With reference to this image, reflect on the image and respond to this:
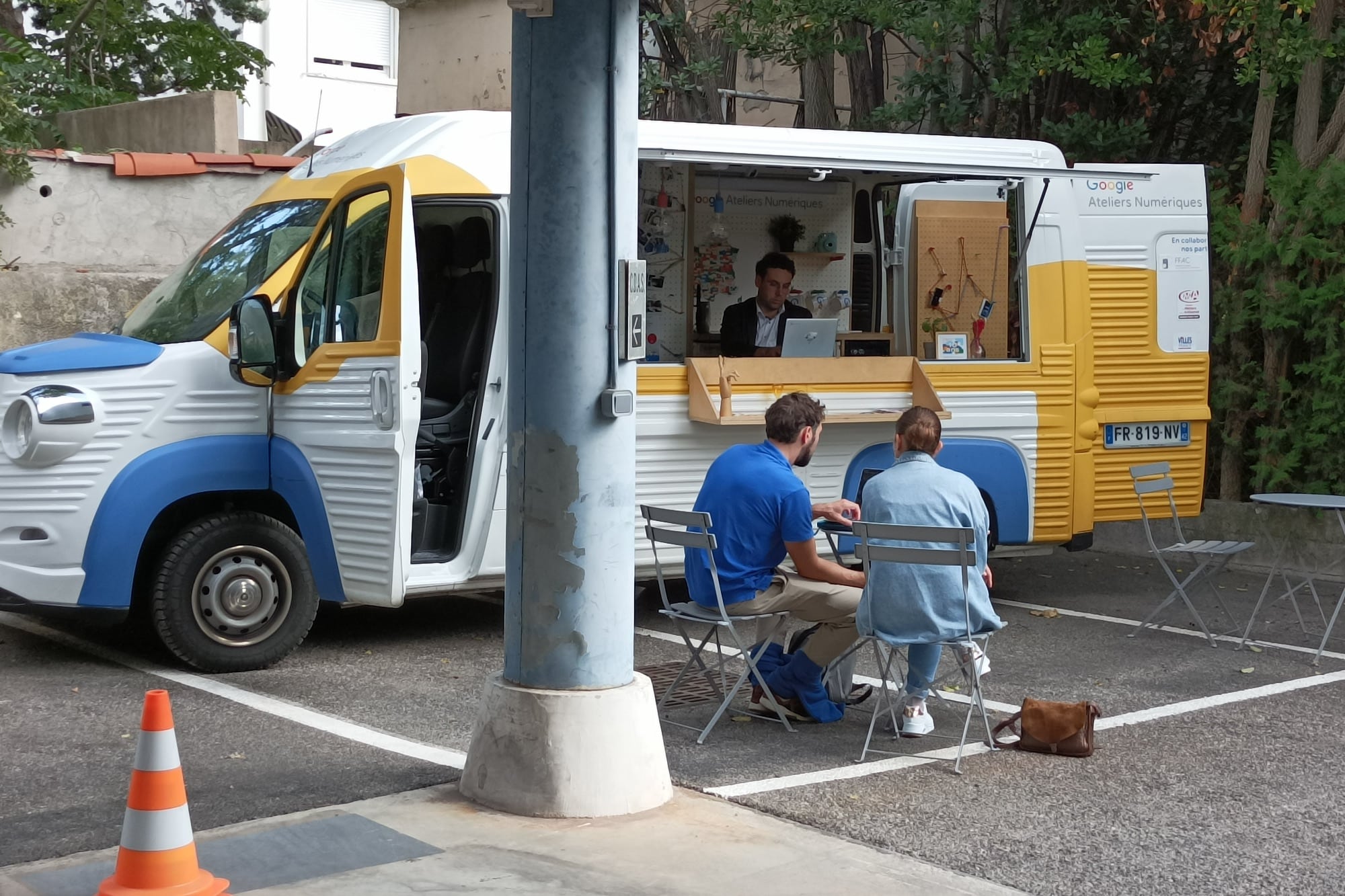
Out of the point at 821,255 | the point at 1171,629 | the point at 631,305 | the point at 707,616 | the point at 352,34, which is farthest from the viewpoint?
the point at 352,34

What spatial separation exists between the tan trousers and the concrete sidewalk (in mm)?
1342

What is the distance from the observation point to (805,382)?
8.90 metres

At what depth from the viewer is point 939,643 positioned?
6.14 metres

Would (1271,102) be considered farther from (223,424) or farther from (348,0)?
(348,0)

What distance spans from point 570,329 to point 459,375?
10.4 ft

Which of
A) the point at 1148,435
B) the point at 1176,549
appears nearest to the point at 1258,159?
the point at 1148,435

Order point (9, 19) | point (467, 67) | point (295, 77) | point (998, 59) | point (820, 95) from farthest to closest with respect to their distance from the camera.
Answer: point (295, 77)
point (9, 19)
point (467, 67)
point (820, 95)
point (998, 59)

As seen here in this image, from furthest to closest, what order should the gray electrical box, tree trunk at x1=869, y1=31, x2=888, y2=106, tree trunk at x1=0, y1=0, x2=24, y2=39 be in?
1. tree trunk at x1=0, y1=0, x2=24, y2=39
2. tree trunk at x1=869, y1=31, x2=888, y2=106
3. the gray electrical box

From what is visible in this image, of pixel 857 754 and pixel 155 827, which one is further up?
pixel 155 827

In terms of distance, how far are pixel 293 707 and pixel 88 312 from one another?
5.86 metres

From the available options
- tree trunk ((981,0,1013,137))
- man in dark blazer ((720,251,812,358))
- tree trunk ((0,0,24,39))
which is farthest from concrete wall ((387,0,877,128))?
man in dark blazer ((720,251,812,358))

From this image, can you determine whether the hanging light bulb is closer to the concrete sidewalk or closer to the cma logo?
the cma logo

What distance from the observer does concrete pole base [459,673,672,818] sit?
5.09m

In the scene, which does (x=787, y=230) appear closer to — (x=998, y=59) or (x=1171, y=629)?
(x=998, y=59)
